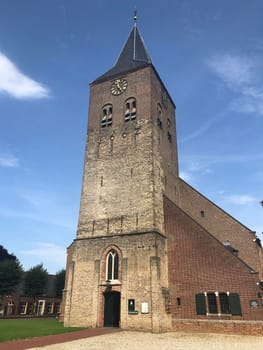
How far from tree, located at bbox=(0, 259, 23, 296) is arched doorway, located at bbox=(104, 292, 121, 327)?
27.0 m

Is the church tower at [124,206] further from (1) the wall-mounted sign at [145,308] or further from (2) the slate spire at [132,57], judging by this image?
(2) the slate spire at [132,57]

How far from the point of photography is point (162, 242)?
19812mm

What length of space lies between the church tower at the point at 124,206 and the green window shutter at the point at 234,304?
3.86m

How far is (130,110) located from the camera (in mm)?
25062

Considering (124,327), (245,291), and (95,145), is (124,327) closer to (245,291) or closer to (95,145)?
(245,291)

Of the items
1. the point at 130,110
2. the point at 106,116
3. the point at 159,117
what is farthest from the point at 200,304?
the point at 106,116

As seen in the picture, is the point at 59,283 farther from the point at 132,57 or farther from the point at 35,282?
the point at 132,57

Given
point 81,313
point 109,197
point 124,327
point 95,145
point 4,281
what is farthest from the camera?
point 4,281

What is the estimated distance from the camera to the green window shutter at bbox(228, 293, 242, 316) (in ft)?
53.8

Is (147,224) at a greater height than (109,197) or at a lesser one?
lesser

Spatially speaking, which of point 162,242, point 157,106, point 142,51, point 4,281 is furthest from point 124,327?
point 4,281

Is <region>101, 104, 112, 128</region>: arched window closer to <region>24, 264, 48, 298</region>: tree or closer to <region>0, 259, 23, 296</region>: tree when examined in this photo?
<region>0, 259, 23, 296</region>: tree

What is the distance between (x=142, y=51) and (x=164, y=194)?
56.2 ft

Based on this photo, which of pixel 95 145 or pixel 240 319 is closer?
pixel 240 319
